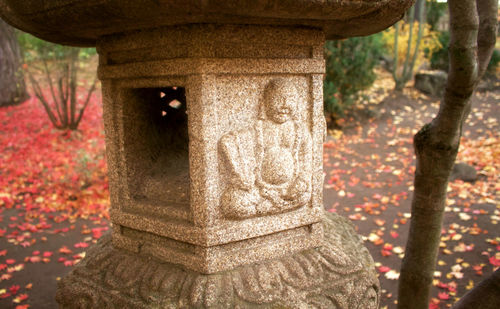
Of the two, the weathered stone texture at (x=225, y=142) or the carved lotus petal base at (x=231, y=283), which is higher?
the weathered stone texture at (x=225, y=142)

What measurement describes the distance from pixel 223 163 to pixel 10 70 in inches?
383

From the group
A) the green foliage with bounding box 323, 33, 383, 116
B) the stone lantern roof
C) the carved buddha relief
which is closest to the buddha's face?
the carved buddha relief

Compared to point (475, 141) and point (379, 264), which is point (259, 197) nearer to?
point (379, 264)

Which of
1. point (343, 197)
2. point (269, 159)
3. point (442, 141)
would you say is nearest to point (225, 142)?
point (269, 159)

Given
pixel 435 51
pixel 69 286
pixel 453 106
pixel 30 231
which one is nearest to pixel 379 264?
pixel 453 106

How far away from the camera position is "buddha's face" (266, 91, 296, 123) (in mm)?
2084

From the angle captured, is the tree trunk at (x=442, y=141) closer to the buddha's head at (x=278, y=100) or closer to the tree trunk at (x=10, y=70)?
the buddha's head at (x=278, y=100)

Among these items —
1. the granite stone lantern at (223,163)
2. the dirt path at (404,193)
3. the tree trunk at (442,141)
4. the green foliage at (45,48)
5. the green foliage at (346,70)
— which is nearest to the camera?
the granite stone lantern at (223,163)

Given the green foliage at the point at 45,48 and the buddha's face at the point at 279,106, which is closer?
the buddha's face at the point at 279,106

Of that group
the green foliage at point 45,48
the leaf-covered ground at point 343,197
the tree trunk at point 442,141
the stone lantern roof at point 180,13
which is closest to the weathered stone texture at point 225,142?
the stone lantern roof at point 180,13

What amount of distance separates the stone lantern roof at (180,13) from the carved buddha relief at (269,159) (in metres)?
0.43

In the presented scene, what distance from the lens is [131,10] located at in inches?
62.8

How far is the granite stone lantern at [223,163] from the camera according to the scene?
1933 mm

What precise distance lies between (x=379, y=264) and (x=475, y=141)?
4.50 m
